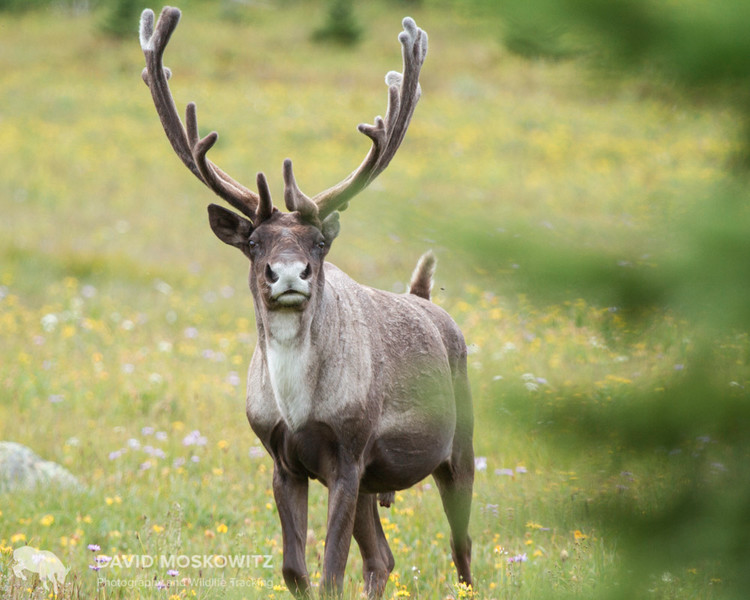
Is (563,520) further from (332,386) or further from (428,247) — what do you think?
(332,386)

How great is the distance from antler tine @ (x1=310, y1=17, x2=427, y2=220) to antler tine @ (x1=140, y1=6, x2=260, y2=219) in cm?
37

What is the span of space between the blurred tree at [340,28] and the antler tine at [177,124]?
38.6 metres

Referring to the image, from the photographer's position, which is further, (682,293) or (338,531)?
(338,531)

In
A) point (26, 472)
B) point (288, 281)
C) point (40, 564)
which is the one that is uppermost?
point (288, 281)

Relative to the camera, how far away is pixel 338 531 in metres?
4.47

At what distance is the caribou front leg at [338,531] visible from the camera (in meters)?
4.46

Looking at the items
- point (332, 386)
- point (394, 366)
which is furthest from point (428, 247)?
point (394, 366)

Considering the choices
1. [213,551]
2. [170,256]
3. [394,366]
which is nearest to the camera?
[394,366]

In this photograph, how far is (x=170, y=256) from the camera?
1580cm

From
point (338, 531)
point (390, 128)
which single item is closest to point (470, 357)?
point (338, 531)

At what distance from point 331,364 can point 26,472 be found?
3.22 m

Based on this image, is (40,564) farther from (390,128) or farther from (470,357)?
(470,357)

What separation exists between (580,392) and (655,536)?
0.57 feet

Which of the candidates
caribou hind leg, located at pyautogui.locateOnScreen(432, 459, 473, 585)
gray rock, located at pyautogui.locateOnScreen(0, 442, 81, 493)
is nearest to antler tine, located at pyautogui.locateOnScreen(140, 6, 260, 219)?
caribou hind leg, located at pyautogui.locateOnScreen(432, 459, 473, 585)
